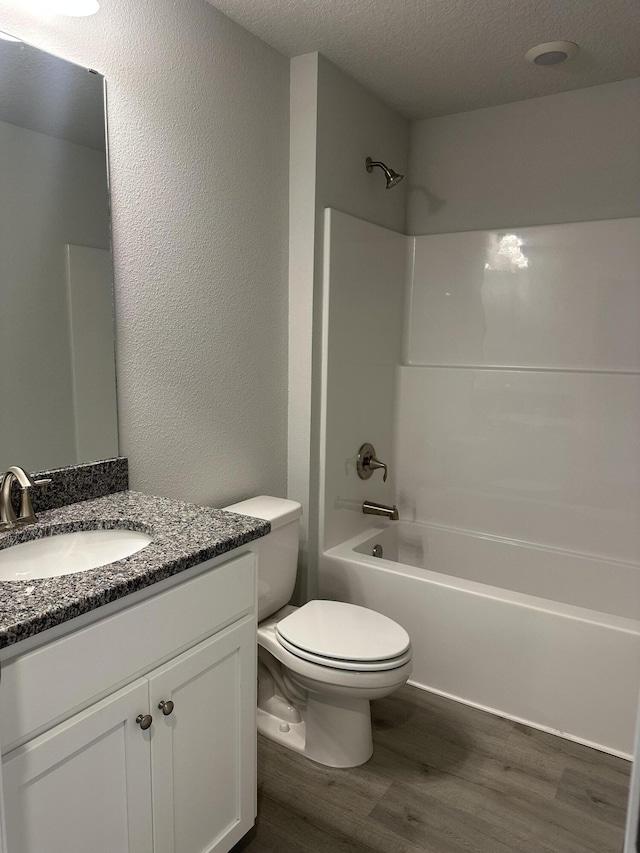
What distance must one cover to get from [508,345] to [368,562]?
1.18 meters

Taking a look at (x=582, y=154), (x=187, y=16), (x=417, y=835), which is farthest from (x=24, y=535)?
(x=582, y=154)

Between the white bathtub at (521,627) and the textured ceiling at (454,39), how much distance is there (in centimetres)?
192

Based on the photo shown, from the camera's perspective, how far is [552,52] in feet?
7.38

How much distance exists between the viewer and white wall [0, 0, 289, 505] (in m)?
1.76

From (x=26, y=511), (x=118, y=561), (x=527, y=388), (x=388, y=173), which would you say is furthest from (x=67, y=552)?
(x=527, y=388)

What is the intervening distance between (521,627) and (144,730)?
1.42 meters

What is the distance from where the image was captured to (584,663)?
6.99 feet

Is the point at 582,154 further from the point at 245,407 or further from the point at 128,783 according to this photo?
the point at 128,783

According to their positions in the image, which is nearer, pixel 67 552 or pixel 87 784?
pixel 87 784

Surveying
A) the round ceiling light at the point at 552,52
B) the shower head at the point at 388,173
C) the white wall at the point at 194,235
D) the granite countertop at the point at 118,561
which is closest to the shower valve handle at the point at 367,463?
the white wall at the point at 194,235

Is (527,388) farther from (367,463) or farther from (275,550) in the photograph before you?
(275,550)

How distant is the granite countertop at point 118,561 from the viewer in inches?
42.1

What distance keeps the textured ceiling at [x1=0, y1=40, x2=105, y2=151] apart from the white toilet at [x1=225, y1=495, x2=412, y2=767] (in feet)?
4.07

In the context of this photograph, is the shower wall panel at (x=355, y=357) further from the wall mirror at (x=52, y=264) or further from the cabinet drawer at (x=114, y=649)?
the cabinet drawer at (x=114, y=649)
